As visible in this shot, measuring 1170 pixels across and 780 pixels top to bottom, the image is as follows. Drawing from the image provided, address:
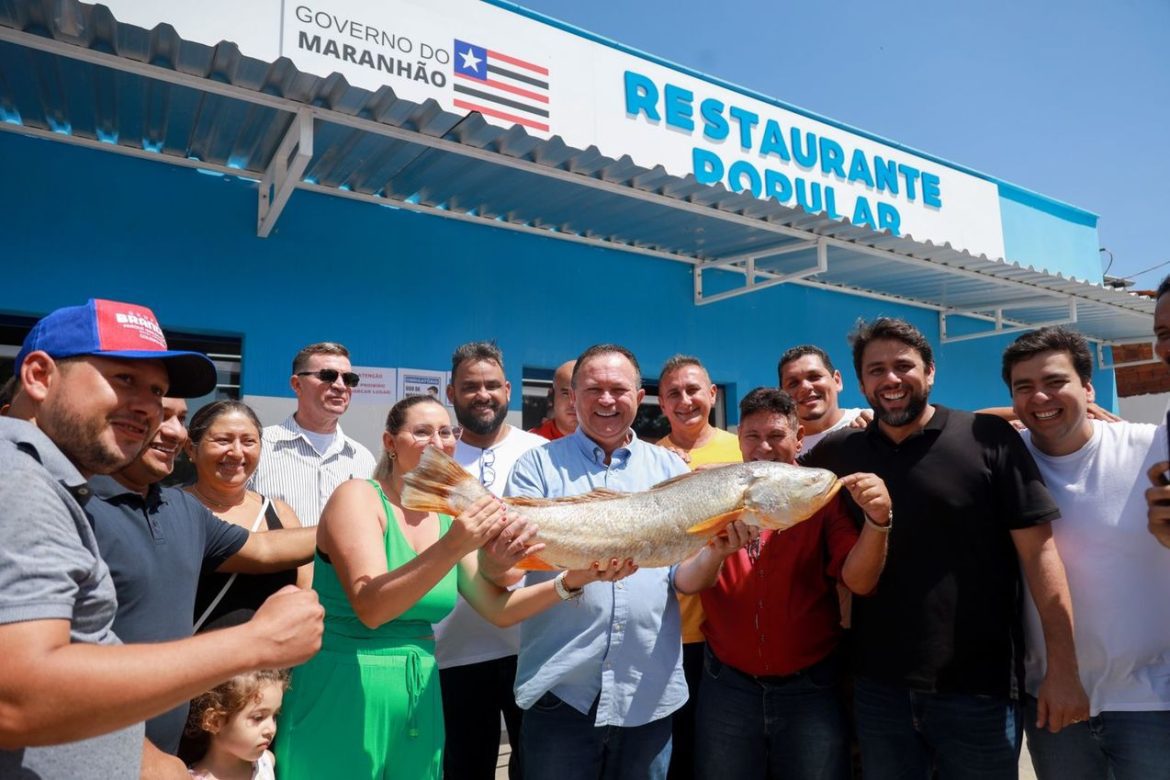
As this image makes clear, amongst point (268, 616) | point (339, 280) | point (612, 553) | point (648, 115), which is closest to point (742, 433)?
Answer: point (612, 553)

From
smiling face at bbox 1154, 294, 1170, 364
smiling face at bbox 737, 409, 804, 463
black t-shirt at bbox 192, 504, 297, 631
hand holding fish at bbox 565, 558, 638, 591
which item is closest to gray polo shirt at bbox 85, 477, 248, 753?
black t-shirt at bbox 192, 504, 297, 631

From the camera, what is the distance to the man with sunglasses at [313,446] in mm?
4305

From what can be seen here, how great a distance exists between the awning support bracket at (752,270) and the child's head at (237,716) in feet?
20.0

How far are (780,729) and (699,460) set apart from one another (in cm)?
164

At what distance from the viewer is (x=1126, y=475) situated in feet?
10.0

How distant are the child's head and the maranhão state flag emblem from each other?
486 cm

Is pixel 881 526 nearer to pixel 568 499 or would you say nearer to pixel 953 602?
pixel 953 602

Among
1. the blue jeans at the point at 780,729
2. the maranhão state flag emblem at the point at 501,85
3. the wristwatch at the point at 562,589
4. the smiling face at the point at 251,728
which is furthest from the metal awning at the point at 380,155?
the blue jeans at the point at 780,729

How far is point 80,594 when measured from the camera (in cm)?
157

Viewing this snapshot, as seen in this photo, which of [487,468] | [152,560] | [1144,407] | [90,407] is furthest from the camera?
[1144,407]

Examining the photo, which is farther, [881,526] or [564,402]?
[564,402]

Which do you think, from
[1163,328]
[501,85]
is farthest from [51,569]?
[501,85]

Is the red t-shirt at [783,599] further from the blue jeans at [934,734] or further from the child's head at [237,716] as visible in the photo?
the child's head at [237,716]

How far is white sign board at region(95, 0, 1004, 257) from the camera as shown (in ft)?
17.9
